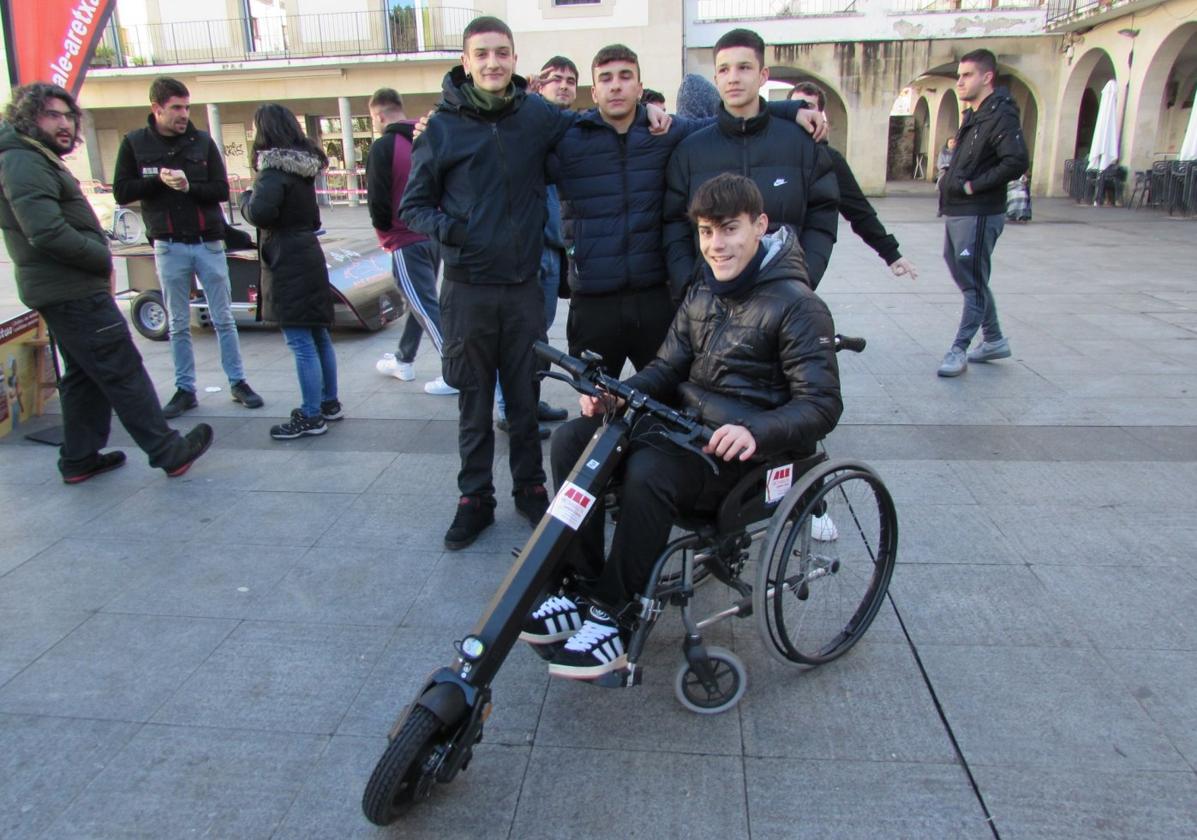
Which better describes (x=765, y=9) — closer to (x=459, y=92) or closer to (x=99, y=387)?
(x=459, y=92)

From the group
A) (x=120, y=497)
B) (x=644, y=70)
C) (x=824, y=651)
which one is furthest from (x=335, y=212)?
(x=824, y=651)

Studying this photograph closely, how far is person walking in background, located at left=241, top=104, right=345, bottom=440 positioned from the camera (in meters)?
4.80

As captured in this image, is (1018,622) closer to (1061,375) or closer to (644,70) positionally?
(1061,375)

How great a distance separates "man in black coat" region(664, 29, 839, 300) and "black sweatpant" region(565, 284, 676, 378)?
0.19 metres

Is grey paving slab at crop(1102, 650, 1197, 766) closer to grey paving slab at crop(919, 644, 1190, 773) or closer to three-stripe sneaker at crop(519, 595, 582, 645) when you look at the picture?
grey paving slab at crop(919, 644, 1190, 773)

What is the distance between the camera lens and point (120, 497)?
14.1 feet

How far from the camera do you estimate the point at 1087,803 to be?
2.22m

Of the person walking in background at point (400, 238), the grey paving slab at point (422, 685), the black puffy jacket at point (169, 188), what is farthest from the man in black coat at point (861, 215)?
the black puffy jacket at point (169, 188)

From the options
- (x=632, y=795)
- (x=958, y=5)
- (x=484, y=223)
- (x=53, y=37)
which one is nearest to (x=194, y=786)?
(x=632, y=795)

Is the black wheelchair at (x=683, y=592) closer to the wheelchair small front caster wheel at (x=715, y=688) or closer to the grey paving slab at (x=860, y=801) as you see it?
the wheelchair small front caster wheel at (x=715, y=688)

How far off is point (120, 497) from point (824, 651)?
3476 mm

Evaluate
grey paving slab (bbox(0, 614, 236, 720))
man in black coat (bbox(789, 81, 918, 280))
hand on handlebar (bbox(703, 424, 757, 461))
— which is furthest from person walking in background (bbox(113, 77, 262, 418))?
hand on handlebar (bbox(703, 424, 757, 461))

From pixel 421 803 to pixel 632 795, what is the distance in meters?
0.56

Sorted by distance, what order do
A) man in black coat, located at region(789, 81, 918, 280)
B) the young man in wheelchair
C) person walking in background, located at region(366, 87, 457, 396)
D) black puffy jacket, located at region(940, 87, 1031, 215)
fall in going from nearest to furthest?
the young man in wheelchair < man in black coat, located at region(789, 81, 918, 280) < person walking in background, located at region(366, 87, 457, 396) < black puffy jacket, located at region(940, 87, 1031, 215)
